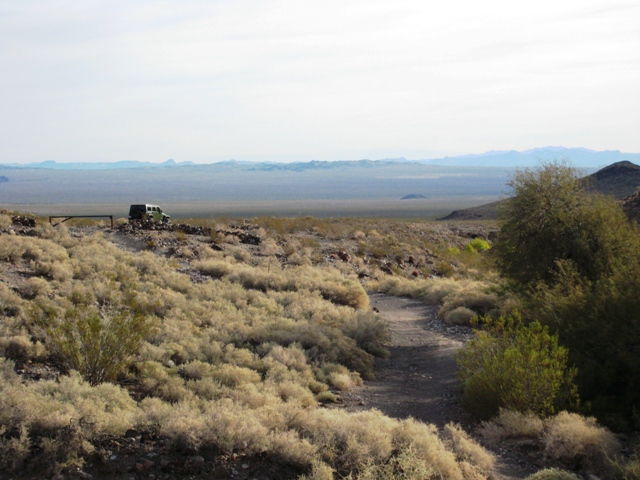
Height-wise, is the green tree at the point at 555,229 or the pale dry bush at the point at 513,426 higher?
the green tree at the point at 555,229

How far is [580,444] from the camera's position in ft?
28.3

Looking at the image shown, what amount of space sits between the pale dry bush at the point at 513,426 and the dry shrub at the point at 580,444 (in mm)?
227

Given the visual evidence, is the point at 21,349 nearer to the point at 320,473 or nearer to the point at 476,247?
the point at 320,473

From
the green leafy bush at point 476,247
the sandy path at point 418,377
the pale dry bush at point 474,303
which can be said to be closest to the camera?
the sandy path at point 418,377

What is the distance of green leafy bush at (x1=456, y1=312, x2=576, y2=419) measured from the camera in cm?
989

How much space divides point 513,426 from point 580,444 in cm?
107

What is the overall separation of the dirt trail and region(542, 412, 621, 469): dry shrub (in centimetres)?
48

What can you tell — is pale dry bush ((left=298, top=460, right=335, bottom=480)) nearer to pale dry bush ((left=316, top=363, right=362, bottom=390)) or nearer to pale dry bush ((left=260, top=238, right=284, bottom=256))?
pale dry bush ((left=316, top=363, right=362, bottom=390))

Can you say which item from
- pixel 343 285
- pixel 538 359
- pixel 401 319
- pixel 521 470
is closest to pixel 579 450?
pixel 521 470

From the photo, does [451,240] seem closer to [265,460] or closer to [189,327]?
[189,327]

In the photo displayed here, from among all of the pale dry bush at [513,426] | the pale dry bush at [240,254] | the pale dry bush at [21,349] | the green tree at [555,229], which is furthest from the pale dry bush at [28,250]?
the pale dry bush at [513,426]

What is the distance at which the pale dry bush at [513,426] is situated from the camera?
9297 mm

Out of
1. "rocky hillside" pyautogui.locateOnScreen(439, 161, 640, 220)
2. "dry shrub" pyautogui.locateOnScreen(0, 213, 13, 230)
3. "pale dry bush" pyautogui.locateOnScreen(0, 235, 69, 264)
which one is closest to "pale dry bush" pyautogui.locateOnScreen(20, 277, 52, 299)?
"pale dry bush" pyautogui.locateOnScreen(0, 235, 69, 264)

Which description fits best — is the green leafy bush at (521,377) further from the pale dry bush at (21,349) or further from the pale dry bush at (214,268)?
the pale dry bush at (214,268)
